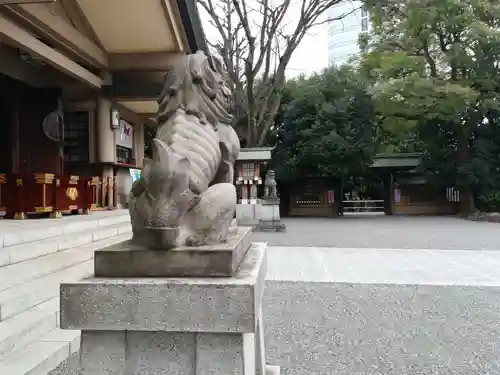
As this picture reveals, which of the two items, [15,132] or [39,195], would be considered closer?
[39,195]

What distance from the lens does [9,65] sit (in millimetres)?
7711

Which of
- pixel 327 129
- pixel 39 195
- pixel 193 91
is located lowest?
pixel 39 195

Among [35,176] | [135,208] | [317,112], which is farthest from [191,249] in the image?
[317,112]

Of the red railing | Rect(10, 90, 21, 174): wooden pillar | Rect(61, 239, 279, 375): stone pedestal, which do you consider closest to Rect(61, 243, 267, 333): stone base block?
Rect(61, 239, 279, 375): stone pedestal

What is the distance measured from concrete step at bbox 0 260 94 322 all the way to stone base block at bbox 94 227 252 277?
57.8 inches

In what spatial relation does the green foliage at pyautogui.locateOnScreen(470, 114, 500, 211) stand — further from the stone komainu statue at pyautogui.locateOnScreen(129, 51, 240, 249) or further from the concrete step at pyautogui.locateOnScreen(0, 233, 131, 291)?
the stone komainu statue at pyautogui.locateOnScreen(129, 51, 240, 249)

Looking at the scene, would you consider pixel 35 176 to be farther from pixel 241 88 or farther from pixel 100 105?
pixel 241 88

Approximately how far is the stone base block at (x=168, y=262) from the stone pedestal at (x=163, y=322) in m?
0.03

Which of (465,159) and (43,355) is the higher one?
(465,159)

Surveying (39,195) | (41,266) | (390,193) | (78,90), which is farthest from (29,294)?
(390,193)

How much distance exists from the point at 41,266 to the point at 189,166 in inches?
118

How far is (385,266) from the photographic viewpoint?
780cm

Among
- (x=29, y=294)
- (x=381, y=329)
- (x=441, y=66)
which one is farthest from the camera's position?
(x=441, y=66)

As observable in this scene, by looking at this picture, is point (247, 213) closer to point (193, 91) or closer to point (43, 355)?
point (43, 355)
